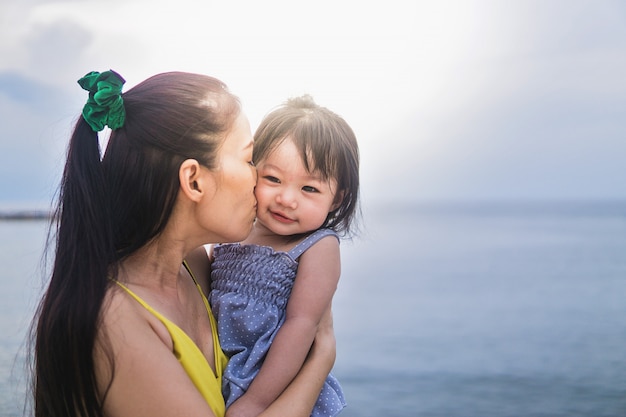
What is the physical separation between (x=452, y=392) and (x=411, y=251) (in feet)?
41.7

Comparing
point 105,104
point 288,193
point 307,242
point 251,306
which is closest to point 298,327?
point 251,306

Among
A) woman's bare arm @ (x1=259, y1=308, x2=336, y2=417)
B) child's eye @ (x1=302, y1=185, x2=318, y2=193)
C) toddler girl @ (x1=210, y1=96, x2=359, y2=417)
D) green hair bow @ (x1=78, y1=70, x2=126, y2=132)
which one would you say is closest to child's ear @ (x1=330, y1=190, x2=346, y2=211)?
toddler girl @ (x1=210, y1=96, x2=359, y2=417)

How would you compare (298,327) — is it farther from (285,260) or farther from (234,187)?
(234,187)

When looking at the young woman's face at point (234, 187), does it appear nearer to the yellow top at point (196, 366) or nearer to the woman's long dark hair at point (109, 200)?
the woman's long dark hair at point (109, 200)

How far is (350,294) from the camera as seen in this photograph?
1595 centimetres

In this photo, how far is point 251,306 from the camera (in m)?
1.75

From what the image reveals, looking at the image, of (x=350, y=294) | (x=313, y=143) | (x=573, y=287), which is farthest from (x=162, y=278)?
(x=573, y=287)

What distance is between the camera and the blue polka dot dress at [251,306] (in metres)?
1.71

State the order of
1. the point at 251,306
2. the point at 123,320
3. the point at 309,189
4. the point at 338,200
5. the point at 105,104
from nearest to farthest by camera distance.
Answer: the point at 123,320, the point at 105,104, the point at 251,306, the point at 309,189, the point at 338,200

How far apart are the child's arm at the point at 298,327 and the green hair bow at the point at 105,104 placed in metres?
0.59

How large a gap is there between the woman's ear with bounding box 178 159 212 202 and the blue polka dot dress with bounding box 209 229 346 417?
30cm

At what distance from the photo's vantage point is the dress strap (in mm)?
1815

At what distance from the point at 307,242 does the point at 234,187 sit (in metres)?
0.29

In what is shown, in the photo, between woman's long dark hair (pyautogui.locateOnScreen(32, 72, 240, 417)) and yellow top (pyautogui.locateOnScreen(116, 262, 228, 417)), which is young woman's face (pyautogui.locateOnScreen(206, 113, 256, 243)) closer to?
woman's long dark hair (pyautogui.locateOnScreen(32, 72, 240, 417))
